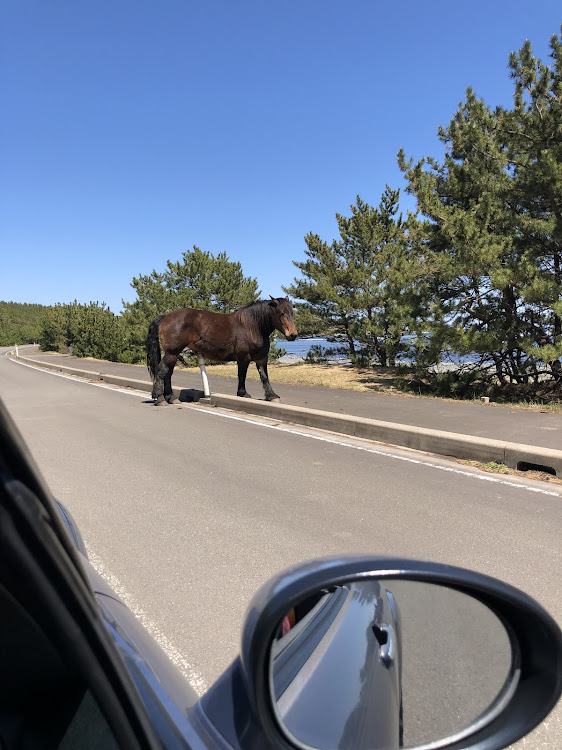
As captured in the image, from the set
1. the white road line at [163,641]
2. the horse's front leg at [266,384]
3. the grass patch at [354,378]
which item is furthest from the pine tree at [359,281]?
the white road line at [163,641]

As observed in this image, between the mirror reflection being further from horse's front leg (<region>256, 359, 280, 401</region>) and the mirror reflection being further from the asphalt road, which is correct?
horse's front leg (<region>256, 359, 280, 401</region>)

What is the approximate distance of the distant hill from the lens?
84262 millimetres

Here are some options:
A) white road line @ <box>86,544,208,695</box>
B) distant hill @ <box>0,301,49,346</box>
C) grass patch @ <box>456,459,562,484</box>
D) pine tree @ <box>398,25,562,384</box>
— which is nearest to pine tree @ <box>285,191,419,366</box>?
pine tree @ <box>398,25,562,384</box>

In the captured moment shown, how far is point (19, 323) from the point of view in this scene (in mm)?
106250

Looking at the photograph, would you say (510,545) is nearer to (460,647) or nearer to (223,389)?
(460,647)

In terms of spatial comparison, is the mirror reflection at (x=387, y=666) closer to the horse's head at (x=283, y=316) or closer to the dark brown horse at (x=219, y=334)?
the horse's head at (x=283, y=316)

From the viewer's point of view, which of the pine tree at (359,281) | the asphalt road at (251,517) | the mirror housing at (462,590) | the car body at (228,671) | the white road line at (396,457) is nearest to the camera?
the car body at (228,671)

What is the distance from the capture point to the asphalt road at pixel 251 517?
10.2ft

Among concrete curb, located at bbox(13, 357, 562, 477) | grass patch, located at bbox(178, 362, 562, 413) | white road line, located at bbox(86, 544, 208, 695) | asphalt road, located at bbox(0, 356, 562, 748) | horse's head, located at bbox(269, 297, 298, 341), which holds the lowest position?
white road line, located at bbox(86, 544, 208, 695)

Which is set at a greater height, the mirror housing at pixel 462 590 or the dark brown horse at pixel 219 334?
the dark brown horse at pixel 219 334

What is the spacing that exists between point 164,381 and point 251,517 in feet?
25.0

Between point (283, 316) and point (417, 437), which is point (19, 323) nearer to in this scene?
point (283, 316)

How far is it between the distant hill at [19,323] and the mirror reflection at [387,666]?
61066 millimetres

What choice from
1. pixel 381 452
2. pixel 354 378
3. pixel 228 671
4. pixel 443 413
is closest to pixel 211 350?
pixel 443 413
